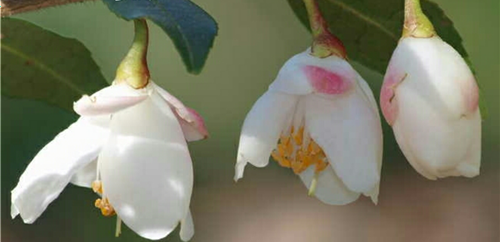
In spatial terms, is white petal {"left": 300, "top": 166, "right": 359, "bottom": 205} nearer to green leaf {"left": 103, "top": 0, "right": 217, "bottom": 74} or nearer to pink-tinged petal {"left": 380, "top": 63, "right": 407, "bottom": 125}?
pink-tinged petal {"left": 380, "top": 63, "right": 407, "bottom": 125}

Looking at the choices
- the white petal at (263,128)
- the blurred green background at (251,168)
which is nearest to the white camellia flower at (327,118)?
the white petal at (263,128)

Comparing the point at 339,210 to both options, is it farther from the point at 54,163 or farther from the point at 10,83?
the point at 54,163

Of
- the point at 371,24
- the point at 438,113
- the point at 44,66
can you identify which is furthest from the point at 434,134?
the point at 44,66

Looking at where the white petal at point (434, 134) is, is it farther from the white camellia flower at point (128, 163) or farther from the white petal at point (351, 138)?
the white camellia flower at point (128, 163)

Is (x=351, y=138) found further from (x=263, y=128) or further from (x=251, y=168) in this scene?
(x=251, y=168)

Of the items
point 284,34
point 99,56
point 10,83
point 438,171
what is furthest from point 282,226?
point 438,171

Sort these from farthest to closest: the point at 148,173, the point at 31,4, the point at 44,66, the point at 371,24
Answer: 1. the point at 44,66
2. the point at 371,24
3. the point at 31,4
4. the point at 148,173

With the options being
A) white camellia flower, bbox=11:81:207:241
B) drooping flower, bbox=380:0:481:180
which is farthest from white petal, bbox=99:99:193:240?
drooping flower, bbox=380:0:481:180
